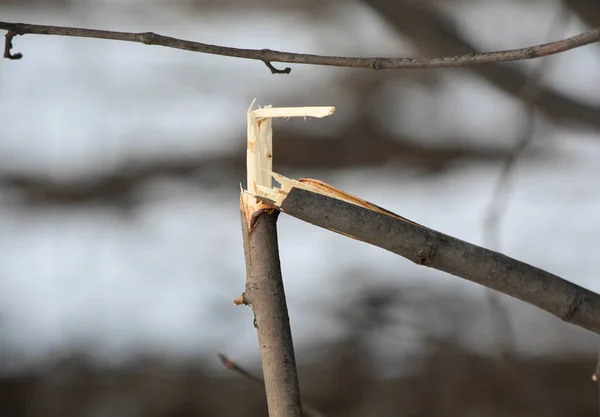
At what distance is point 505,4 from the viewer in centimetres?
109

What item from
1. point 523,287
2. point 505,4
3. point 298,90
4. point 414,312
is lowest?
point 523,287

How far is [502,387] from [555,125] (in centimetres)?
38

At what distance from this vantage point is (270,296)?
26cm

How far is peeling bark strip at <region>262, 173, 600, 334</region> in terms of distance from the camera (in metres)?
0.24

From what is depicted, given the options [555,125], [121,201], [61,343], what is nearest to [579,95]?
[555,125]

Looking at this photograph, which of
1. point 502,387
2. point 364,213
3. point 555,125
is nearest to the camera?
point 364,213

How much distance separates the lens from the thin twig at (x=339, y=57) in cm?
22

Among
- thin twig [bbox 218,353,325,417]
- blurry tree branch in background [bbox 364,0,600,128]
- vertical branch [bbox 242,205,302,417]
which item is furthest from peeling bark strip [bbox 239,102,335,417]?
blurry tree branch in background [bbox 364,0,600,128]

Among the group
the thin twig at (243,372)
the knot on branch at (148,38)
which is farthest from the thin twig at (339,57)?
the thin twig at (243,372)

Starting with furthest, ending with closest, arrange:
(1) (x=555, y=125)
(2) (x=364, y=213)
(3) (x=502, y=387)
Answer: (1) (x=555, y=125) → (3) (x=502, y=387) → (2) (x=364, y=213)

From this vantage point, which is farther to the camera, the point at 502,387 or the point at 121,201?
the point at 121,201

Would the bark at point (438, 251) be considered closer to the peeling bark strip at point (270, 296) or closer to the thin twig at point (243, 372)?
the peeling bark strip at point (270, 296)

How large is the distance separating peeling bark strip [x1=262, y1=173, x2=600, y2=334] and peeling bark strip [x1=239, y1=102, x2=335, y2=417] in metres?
0.03

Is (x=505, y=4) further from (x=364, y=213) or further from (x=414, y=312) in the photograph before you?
(x=364, y=213)
